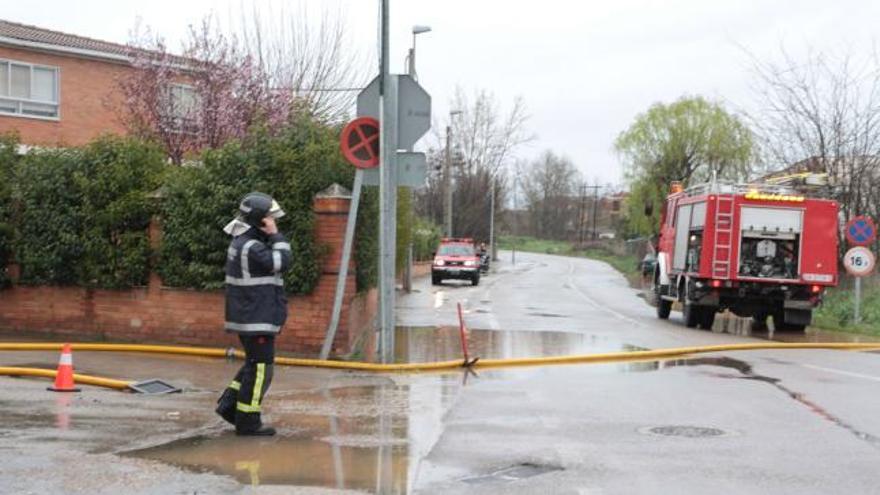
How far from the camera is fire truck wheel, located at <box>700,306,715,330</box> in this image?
776 inches

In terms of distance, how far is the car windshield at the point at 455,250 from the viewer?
133 ft

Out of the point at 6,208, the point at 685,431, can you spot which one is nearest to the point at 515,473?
the point at 685,431

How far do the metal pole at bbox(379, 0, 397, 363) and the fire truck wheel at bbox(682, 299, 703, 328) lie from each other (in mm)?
9925

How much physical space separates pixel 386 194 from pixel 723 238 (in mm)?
9615

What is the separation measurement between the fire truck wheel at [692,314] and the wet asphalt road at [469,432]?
21.9 ft

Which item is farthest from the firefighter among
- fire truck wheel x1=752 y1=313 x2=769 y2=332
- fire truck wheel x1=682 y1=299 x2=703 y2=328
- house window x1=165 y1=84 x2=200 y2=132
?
house window x1=165 y1=84 x2=200 y2=132

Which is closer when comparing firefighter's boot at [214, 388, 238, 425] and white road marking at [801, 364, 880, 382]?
firefighter's boot at [214, 388, 238, 425]

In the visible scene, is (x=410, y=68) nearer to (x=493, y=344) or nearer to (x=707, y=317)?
(x=707, y=317)

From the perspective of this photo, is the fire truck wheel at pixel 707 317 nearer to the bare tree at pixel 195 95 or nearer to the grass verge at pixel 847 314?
the grass verge at pixel 847 314

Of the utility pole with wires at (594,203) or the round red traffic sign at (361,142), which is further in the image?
the utility pole with wires at (594,203)

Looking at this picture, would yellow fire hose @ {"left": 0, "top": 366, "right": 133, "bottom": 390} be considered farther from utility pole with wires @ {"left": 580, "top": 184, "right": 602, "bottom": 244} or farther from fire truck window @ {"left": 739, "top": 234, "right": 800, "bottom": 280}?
utility pole with wires @ {"left": 580, "top": 184, "right": 602, "bottom": 244}

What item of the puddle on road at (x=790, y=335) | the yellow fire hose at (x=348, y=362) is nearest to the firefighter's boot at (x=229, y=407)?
the yellow fire hose at (x=348, y=362)

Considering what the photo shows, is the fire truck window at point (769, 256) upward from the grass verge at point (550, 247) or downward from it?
upward

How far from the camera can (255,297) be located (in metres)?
7.43
